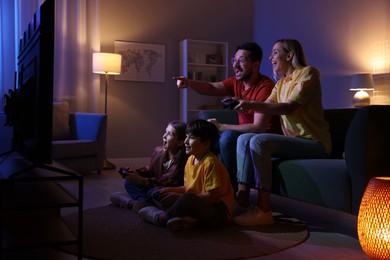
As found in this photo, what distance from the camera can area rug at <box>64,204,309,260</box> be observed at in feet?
5.88

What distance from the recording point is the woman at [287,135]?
7.59 feet

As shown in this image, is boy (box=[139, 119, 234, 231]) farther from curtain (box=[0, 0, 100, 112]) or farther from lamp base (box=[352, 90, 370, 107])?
curtain (box=[0, 0, 100, 112])

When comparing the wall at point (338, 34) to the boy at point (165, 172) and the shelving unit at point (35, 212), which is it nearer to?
the boy at point (165, 172)

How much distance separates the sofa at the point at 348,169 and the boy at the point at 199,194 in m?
0.32

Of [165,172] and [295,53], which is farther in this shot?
[165,172]

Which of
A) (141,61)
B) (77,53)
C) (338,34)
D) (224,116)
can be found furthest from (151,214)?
(338,34)

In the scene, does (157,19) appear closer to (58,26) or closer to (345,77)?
(58,26)

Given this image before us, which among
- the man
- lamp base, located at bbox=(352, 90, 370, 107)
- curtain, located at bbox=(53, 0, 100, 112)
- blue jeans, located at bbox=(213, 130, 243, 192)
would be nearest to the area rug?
blue jeans, located at bbox=(213, 130, 243, 192)

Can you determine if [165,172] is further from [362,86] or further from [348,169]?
[362,86]

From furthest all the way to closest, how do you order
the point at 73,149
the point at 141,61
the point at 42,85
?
1. the point at 141,61
2. the point at 73,149
3. the point at 42,85

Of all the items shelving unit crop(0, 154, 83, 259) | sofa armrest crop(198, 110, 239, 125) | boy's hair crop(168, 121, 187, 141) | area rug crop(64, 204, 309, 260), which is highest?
sofa armrest crop(198, 110, 239, 125)

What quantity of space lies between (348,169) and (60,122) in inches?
135

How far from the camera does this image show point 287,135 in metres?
2.51

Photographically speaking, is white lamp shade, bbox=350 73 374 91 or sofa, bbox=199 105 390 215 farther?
white lamp shade, bbox=350 73 374 91
